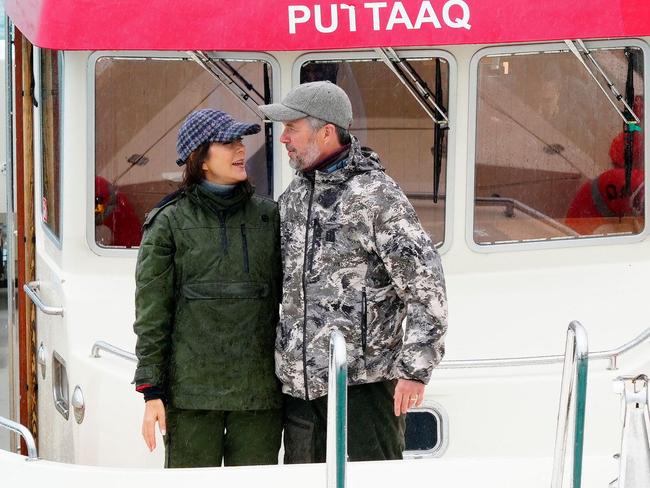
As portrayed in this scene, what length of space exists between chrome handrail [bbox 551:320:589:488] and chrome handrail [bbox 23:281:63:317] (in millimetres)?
2219

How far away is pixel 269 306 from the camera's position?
12.9 ft

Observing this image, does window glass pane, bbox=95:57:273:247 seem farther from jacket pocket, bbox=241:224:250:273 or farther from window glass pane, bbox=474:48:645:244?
jacket pocket, bbox=241:224:250:273

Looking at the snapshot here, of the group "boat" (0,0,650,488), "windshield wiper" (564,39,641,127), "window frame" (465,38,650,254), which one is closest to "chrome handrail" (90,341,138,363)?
"boat" (0,0,650,488)

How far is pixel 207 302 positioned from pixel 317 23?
1250mm

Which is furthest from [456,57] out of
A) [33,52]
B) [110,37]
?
[33,52]

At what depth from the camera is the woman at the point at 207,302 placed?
Result: 3.83 m

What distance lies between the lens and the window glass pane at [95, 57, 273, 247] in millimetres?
4852

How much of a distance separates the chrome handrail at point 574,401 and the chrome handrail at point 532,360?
1211 millimetres

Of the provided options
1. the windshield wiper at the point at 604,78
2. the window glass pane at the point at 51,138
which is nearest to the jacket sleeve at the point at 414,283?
the windshield wiper at the point at 604,78

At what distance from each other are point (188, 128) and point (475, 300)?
146 centimetres

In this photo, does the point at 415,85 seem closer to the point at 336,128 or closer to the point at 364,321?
the point at 336,128

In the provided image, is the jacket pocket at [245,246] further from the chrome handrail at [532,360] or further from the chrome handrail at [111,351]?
the chrome handrail at [532,360]

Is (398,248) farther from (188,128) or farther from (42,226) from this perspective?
(42,226)

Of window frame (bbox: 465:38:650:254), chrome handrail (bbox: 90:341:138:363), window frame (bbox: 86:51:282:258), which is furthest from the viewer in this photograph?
window frame (bbox: 465:38:650:254)
